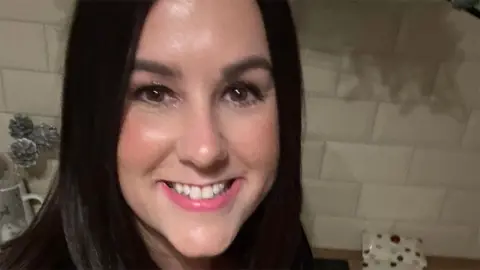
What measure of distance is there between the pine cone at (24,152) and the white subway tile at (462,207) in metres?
0.71

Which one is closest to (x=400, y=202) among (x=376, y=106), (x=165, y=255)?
(x=376, y=106)

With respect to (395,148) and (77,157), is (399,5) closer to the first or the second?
(395,148)

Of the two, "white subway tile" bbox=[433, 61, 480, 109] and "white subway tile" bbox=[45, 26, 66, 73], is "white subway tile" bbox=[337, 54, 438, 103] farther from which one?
"white subway tile" bbox=[45, 26, 66, 73]

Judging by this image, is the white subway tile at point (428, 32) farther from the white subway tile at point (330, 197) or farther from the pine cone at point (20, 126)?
the pine cone at point (20, 126)

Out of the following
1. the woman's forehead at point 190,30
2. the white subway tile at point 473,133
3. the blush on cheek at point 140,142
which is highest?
the woman's forehead at point 190,30

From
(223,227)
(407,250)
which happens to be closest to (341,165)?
(407,250)

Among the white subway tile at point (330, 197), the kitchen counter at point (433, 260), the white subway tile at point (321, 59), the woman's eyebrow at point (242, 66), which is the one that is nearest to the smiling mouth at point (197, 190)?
the woman's eyebrow at point (242, 66)

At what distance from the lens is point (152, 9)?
2.06 feet

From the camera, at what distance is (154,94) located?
0.65 meters

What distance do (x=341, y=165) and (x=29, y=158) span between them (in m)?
0.52

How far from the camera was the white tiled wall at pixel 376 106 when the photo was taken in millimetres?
975

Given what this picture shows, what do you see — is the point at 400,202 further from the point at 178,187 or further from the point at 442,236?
the point at 178,187

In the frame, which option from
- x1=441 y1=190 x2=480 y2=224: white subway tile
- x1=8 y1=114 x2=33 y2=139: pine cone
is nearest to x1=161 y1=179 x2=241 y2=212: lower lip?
x1=8 y1=114 x2=33 y2=139: pine cone

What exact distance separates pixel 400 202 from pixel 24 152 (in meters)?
0.65
